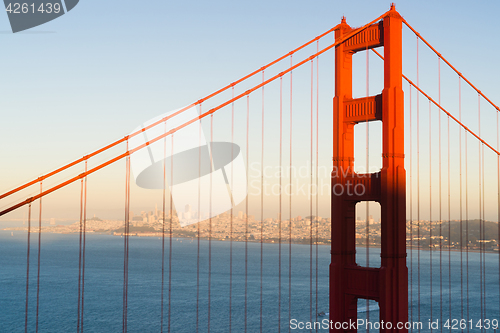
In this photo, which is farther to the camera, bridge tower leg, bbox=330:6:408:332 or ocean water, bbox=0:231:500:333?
ocean water, bbox=0:231:500:333

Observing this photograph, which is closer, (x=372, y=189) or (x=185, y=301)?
(x=372, y=189)

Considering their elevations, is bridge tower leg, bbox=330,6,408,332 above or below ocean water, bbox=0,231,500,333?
above

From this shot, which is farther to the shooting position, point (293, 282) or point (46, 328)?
point (293, 282)

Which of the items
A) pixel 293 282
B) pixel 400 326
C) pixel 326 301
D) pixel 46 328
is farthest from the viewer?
pixel 293 282

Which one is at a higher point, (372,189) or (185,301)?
(372,189)

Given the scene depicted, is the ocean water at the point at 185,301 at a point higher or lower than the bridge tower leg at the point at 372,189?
lower

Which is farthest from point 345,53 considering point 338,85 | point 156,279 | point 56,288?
point 156,279

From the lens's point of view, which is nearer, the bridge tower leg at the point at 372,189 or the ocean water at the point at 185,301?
the bridge tower leg at the point at 372,189

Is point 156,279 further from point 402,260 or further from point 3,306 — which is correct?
point 402,260
